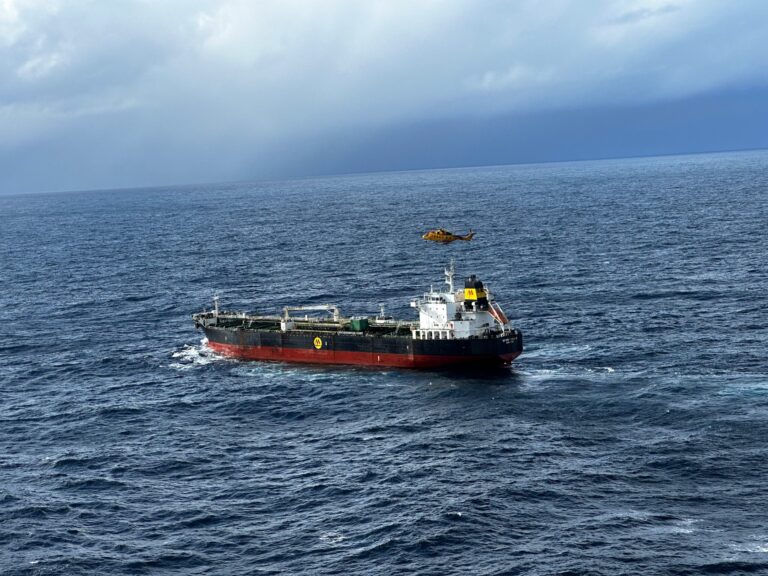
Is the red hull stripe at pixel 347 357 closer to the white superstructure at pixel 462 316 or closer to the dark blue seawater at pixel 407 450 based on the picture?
the dark blue seawater at pixel 407 450

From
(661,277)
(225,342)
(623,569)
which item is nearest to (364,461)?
(623,569)

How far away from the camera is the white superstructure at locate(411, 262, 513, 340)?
10281 cm

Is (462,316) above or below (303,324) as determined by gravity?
above

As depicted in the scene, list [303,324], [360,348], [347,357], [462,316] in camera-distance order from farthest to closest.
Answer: [303,324] < [347,357] < [360,348] < [462,316]

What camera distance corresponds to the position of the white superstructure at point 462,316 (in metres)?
103

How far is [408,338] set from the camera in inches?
4016

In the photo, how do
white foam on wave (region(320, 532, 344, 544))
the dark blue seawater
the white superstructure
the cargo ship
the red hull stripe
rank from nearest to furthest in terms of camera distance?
the dark blue seawater
white foam on wave (region(320, 532, 344, 544))
the cargo ship
the red hull stripe
the white superstructure

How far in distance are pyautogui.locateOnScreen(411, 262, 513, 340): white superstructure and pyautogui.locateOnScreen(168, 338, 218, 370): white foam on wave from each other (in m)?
28.2

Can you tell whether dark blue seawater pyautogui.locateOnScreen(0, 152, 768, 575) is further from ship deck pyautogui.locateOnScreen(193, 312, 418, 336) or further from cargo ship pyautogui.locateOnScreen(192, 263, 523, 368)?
ship deck pyautogui.locateOnScreen(193, 312, 418, 336)

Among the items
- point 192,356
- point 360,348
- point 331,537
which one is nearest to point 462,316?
point 360,348

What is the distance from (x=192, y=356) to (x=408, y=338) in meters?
30.4

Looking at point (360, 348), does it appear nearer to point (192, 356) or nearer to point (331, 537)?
point (192, 356)

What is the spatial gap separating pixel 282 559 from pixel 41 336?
80302mm

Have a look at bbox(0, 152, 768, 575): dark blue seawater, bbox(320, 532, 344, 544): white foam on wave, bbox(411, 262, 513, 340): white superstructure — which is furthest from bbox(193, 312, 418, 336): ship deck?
bbox(320, 532, 344, 544): white foam on wave
